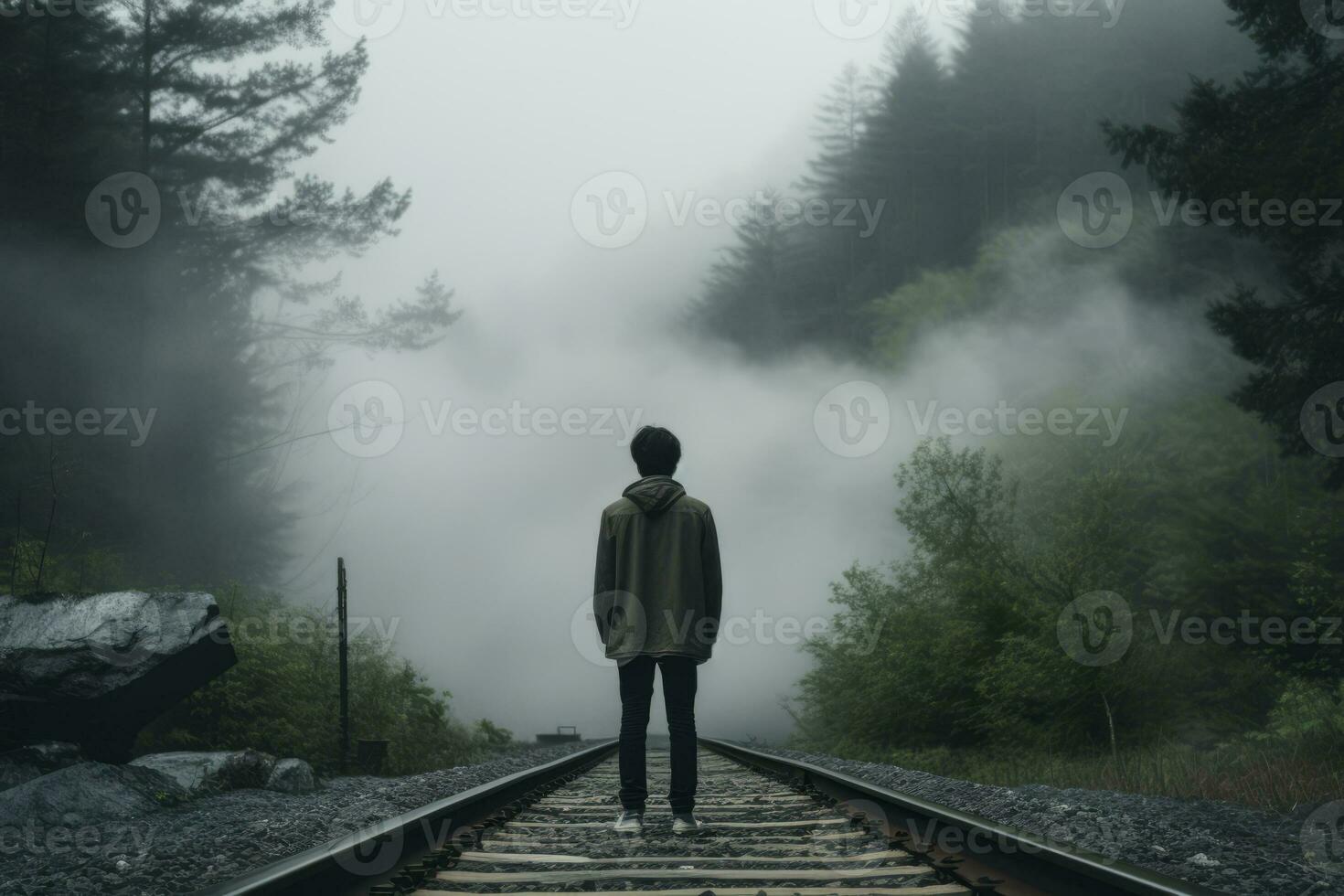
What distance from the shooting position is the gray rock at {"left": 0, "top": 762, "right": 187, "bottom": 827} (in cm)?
727

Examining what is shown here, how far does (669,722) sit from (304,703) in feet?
26.5

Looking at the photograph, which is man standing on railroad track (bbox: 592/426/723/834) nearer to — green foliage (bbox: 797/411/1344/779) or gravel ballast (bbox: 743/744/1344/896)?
gravel ballast (bbox: 743/744/1344/896)

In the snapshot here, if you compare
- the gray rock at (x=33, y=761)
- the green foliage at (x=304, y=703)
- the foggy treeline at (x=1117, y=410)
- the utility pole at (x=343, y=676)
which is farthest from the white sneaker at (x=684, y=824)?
the green foliage at (x=304, y=703)

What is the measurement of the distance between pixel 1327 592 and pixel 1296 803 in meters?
10.9

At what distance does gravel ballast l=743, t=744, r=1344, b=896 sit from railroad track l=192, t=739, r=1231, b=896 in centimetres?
76

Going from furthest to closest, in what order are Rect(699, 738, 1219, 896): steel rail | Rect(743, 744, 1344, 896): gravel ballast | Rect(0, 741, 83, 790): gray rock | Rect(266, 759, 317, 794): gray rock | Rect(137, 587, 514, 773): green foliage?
Rect(137, 587, 514, 773): green foliage, Rect(266, 759, 317, 794): gray rock, Rect(0, 741, 83, 790): gray rock, Rect(743, 744, 1344, 896): gravel ballast, Rect(699, 738, 1219, 896): steel rail

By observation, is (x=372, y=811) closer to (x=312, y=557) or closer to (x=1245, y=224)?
(x=1245, y=224)

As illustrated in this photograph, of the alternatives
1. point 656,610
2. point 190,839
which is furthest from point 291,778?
point 656,610

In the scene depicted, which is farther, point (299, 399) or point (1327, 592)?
point (299, 399)

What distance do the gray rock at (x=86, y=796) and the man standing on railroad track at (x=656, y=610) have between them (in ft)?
12.8

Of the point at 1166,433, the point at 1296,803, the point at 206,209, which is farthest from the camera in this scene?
the point at 1166,433

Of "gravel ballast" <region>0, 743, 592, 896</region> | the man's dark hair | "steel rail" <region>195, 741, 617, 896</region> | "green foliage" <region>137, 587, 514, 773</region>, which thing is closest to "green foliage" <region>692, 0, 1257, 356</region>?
"green foliage" <region>137, 587, 514, 773</region>

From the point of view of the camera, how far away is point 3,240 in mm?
18062

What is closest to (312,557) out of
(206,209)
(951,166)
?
(206,209)
